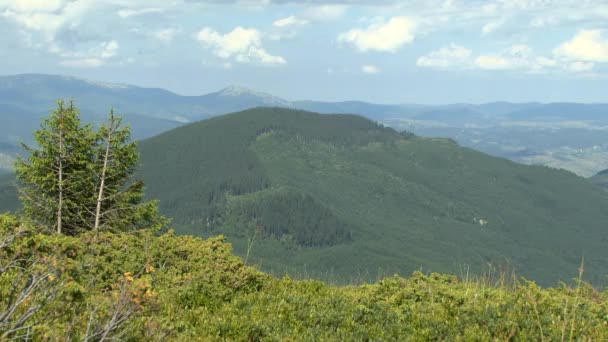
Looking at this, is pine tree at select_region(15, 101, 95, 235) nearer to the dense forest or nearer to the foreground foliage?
the dense forest

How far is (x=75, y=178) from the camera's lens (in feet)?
90.9

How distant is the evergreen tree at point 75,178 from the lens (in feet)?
88.6

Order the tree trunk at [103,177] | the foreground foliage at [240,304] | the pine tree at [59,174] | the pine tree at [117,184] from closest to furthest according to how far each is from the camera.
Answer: the foreground foliage at [240,304] < the tree trunk at [103,177] < the pine tree at [59,174] < the pine tree at [117,184]

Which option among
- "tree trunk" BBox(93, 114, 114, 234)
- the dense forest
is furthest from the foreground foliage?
"tree trunk" BBox(93, 114, 114, 234)

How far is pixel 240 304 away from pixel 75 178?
734 inches

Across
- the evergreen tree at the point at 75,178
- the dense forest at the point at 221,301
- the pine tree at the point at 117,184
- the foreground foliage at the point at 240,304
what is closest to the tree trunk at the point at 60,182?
the evergreen tree at the point at 75,178

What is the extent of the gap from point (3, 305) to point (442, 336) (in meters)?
8.39

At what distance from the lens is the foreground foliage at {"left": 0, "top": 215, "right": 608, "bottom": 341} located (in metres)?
8.78

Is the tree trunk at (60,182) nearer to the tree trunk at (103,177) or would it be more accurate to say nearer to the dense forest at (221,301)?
the tree trunk at (103,177)

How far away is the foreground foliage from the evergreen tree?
12083 millimetres

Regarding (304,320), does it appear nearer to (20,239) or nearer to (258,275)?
(258,275)

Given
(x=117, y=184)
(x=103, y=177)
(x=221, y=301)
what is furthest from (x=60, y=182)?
(x=221, y=301)

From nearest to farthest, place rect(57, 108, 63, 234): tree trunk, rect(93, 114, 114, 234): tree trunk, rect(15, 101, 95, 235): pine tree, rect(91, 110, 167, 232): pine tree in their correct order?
rect(93, 114, 114, 234): tree trunk, rect(57, 108, 63, 234): tree trunk, rect(15, 101, 95, 235): pine tree, rect(91, 110, 167, 232): pine tree

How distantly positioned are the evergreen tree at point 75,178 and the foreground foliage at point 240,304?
1208cm
